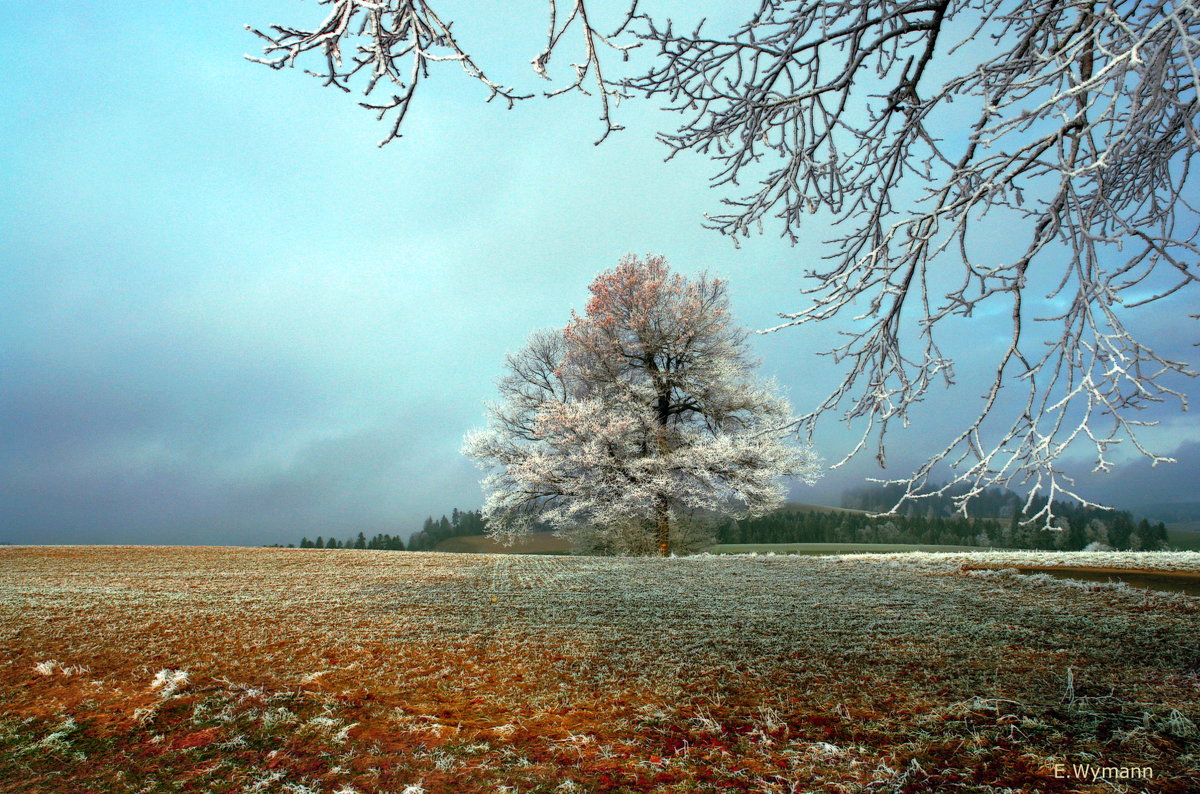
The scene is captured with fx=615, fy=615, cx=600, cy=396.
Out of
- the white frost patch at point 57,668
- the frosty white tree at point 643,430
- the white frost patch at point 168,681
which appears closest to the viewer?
the white frost patch at point 168,681

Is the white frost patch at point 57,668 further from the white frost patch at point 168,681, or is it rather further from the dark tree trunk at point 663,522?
the dark tree trunk at point 663,522

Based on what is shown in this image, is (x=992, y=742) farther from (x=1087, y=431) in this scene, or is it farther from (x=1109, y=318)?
(x=1109, y=318)

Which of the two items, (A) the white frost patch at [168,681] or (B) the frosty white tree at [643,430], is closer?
(A) the white frost patch at [168,681]

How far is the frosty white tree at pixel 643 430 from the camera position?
43.9ft

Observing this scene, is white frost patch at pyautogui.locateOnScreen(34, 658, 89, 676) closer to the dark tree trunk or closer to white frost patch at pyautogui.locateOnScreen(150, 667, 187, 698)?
white frost patch at pyautogui.locateOnScreen(150, 667, 187, 698)

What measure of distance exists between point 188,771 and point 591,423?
10960 mm

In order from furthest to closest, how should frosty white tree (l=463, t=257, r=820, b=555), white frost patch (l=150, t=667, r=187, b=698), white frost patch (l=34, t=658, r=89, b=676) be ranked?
frosty white tree (l=463, t=257, r=820, b=555), white frost patch (l=34, t=658, r=89, b=676), white frost patch (l=150, t=667, r=187, b=698)

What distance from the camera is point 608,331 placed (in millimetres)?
14359

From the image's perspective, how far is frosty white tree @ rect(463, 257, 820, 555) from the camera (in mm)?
13391

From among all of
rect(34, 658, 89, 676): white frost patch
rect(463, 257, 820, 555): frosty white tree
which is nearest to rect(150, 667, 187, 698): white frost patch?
rect(34, 658, 89, 676): white frost patch

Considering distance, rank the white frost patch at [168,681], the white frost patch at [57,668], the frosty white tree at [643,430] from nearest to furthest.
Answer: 1. the white frost patch at [168,681]
2. the white frost patch at [57,668]
3. the frosty white tree at [643,430]

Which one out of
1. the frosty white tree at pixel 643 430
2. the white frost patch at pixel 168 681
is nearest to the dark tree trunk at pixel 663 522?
the frosty white tree at pixel 643 430

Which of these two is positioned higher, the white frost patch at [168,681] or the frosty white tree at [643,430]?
the frosty white tree at [643,430]

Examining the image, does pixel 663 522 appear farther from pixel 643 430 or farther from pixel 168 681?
pixel 168 681
